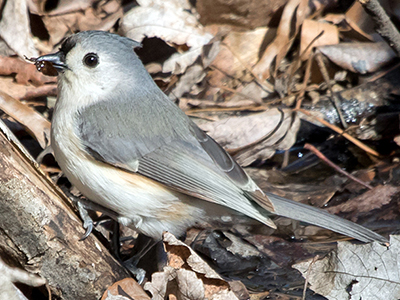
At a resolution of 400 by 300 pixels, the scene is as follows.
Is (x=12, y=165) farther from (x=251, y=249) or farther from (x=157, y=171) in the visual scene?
(x=251, y=249)

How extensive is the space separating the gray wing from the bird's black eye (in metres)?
0.28

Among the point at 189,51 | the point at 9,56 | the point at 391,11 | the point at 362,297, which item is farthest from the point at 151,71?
the point at 362,297

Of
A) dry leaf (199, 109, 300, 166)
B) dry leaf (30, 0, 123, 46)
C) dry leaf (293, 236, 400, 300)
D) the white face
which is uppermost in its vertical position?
the white face

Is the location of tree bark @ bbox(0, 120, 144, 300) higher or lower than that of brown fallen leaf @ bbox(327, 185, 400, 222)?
higher

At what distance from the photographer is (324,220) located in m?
3.50

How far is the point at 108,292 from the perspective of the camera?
2893 millimetres

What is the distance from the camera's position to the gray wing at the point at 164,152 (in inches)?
130

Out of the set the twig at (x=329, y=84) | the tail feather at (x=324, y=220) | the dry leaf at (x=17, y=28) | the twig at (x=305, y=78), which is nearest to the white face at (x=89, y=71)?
the tail feather at (x=324, y=220)

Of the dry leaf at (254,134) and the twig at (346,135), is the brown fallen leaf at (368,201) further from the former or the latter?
the dry leaf at (254,134)

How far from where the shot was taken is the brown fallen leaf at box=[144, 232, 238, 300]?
9.66 ft

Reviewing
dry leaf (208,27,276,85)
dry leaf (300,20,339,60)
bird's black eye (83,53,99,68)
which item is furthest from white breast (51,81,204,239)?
dry leaf (300,20,339,60)

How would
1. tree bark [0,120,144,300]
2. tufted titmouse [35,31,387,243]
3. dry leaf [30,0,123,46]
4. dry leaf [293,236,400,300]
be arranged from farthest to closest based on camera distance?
dry leaf [30,0,123,46], tufted titmouse [35,31,387,243], dry leaf [293,236,400,300], tree bark [0,120,144,300]

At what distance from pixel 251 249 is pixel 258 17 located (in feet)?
10.3

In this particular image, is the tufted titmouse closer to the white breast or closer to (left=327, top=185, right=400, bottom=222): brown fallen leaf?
the white breast
